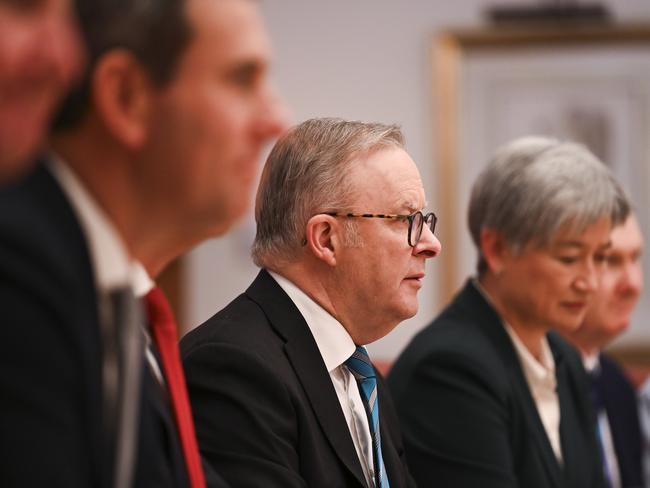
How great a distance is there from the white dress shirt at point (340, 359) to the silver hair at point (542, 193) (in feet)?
2.59

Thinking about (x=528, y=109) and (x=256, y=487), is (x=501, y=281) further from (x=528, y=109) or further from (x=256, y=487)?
(x=528, y=109)

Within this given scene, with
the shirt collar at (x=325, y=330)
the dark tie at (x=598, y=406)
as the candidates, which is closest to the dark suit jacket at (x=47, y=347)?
the shirt collar at (x=325, y=330)

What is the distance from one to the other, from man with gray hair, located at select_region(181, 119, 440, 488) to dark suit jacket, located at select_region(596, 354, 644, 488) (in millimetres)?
1210

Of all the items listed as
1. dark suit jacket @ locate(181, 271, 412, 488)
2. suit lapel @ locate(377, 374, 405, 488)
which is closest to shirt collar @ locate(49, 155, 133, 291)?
dark suit jacket @ locate(181, 271, 412, 488)

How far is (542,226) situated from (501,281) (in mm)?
188

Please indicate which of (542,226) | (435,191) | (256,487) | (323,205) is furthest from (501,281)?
(435,191)

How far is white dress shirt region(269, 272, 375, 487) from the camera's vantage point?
2.06 m

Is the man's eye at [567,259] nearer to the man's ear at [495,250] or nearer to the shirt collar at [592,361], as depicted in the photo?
the man's ear at [495,250]

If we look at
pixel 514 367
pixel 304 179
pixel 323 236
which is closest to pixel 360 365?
pixel 323 236

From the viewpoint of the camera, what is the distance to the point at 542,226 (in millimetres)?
2672

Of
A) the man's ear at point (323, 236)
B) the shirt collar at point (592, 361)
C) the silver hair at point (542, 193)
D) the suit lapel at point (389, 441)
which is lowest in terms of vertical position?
the shirt collar at point (592, 361)

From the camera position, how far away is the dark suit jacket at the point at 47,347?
88cm

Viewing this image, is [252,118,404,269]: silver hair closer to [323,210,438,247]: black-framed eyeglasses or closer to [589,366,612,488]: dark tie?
[323,210,438,247]: black-framed eyeglasses

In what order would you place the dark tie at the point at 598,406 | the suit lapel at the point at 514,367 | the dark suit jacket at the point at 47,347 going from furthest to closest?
the dark tie at the point at 598,406 → the suit lapel at the point at 514,367 → the dark suit jacket at the point at 47,347
